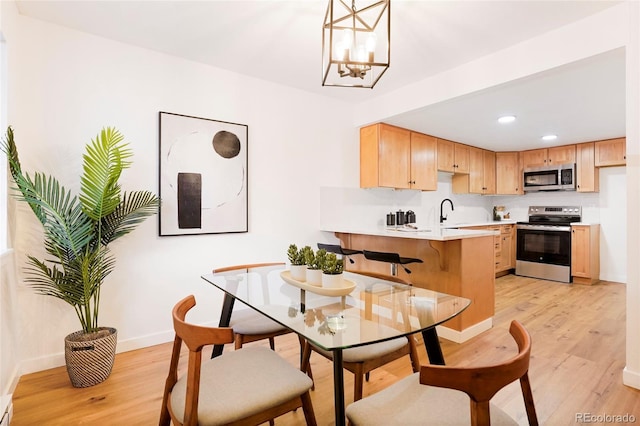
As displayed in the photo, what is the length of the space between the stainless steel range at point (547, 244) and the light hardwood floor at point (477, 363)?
6.33ft

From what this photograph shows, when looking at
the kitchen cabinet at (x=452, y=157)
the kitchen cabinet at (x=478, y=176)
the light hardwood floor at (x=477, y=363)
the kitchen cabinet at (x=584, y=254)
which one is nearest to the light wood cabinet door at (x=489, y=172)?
the kitchen cabinet at (x=478, y=176)

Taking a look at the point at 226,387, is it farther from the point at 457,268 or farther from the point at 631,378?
the point at 631,378

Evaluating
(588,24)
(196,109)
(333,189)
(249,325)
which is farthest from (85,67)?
(588,24)

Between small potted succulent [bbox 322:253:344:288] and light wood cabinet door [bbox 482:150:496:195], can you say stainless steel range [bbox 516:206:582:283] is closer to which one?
light wood cabinet door [bbox 482:150:496:195]

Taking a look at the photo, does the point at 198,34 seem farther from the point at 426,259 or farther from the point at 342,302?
the point at 426,259

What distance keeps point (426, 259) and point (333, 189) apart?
1342 mm

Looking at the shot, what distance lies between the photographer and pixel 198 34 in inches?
94.6

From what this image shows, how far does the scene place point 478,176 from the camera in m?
5.59

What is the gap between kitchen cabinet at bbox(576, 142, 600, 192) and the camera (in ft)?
16.5

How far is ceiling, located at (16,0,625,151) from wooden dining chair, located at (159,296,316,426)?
1.90m

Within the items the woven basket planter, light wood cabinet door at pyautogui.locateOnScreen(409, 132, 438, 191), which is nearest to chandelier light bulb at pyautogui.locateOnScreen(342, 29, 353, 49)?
the woven basket planter

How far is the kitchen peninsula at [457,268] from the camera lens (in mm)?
2777

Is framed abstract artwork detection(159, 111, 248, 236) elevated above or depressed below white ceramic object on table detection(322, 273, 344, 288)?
above

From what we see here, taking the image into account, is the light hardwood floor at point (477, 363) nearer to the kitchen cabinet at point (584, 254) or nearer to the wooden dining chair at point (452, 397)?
the wooden dining chair at point (452, 397)
